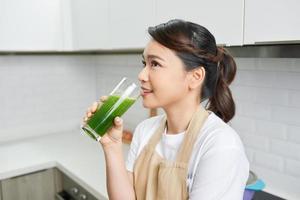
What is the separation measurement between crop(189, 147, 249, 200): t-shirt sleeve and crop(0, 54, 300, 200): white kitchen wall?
59 centimetres

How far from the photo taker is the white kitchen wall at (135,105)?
49.7 inches

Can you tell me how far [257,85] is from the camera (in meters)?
1.35

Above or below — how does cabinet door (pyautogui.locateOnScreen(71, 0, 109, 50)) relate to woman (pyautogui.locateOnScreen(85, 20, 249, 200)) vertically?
above

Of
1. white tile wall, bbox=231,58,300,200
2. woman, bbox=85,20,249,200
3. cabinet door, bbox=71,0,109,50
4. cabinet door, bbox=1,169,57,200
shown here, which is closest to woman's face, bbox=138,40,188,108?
woman, bbox=85,20,249,200

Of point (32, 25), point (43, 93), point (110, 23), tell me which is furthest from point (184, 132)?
point (43, 93)

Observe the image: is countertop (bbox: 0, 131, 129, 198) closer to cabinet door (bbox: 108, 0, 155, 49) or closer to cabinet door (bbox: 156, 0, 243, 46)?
cabinet door (bbox: 108, 0, 155, 49)

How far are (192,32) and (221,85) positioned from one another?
0.21m

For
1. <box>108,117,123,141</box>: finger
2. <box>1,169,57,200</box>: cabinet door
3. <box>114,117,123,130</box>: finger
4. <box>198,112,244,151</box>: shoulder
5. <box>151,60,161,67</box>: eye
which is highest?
<box>151,60,161,67</box>: eye

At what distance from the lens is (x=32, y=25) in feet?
5.62

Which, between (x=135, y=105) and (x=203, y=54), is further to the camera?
(x=135, y=105)

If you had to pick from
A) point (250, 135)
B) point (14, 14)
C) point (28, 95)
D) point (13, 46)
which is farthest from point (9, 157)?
point (250, 135)

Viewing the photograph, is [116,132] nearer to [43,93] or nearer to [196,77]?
[196,77]

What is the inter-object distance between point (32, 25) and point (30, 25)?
0.01 m

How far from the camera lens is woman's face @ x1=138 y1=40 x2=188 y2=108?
84 centimetres
